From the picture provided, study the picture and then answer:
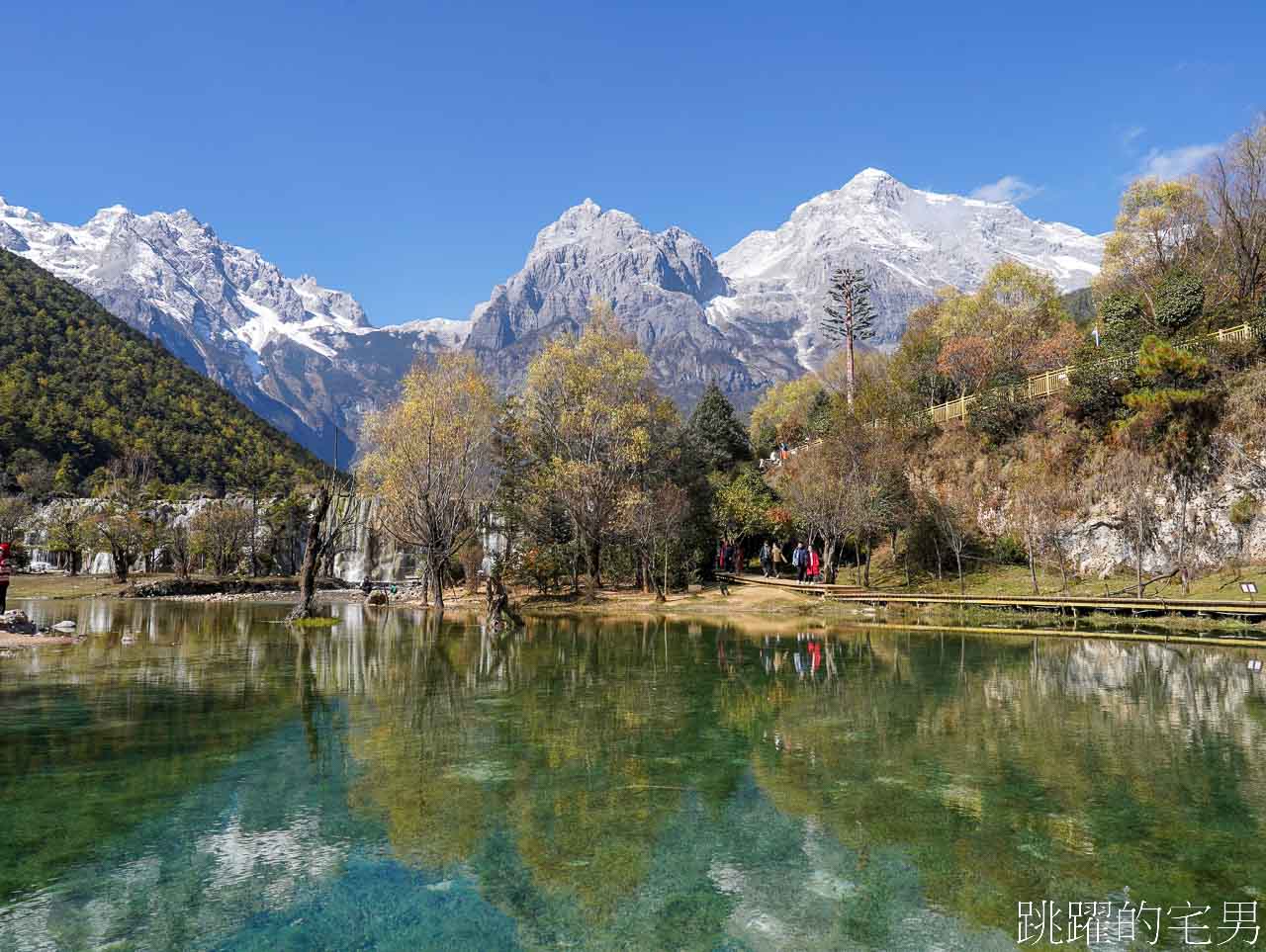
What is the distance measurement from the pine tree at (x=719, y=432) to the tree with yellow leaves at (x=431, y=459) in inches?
695

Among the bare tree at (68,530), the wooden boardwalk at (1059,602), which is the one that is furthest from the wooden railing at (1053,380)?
the bare tree at (68,530)

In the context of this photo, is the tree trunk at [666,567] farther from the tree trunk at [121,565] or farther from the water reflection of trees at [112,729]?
the tree trunk at [121,565]

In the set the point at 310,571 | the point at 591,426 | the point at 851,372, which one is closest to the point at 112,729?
the point at 310,571

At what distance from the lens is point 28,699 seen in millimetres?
15148

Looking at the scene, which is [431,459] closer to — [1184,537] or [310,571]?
[310,571]

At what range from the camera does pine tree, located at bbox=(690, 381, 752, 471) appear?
182 feet

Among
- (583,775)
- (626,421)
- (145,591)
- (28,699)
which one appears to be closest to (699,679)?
(583,775)

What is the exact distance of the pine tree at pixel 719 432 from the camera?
5550cm

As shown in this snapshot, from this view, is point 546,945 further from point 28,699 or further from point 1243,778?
point 28,699

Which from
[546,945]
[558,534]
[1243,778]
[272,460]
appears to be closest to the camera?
[546,945]

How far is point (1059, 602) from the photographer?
95.0ft

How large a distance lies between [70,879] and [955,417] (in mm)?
45669

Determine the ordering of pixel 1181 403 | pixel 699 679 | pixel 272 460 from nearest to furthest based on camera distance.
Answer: pixel 699 679, pixel 1181 403, pixel 272 460

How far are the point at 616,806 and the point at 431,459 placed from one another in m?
30.9
